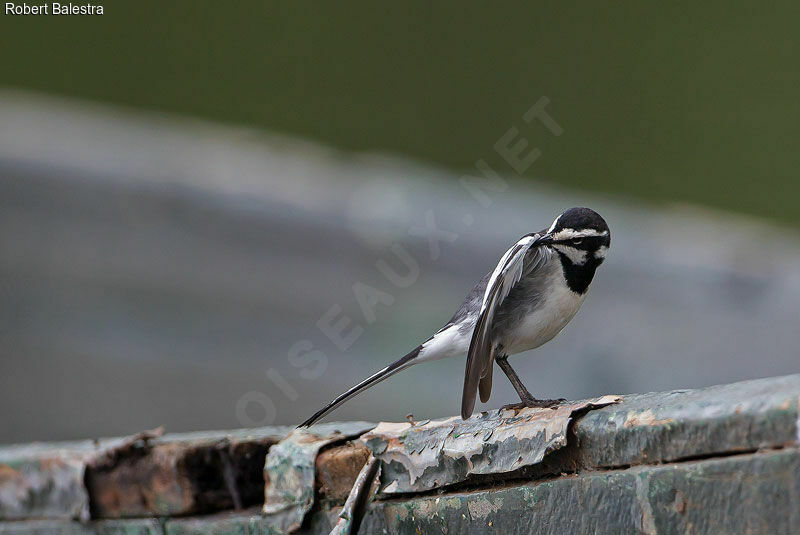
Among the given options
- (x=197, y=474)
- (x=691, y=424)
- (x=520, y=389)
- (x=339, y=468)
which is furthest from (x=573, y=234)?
(x=691, y=424)

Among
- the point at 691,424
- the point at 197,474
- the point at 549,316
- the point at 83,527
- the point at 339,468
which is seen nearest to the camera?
the point at 691,424

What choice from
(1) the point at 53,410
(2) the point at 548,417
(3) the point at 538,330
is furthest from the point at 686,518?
(1) the point at 53,410

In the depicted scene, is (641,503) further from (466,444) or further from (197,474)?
(197,474)

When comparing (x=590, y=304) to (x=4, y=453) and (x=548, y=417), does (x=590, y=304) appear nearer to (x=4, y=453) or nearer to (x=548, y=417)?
(x=4, y=453)

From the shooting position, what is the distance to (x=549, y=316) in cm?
179

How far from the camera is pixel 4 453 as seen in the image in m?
1.87

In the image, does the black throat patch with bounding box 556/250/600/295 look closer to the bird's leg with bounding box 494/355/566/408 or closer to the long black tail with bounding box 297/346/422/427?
the bird's leg with bounding box 494/355/566/408

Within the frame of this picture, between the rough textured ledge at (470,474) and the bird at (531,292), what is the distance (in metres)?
0.18

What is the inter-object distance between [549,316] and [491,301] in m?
0.19

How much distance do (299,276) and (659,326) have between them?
4.21 feet

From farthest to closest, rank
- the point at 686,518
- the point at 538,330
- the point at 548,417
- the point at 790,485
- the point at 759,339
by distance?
the point at 759,339, the point at 538,330, the point at 548,417, the point at 686,518, the point at 790,485

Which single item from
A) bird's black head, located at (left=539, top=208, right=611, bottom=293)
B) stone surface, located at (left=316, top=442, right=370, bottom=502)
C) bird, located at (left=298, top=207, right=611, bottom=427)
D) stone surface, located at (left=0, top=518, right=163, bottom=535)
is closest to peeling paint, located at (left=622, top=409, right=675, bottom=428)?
stone surface, located at (left=316, top=442, right=370, bottom=502)

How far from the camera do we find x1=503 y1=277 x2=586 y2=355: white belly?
5.85ft

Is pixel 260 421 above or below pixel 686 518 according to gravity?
below
